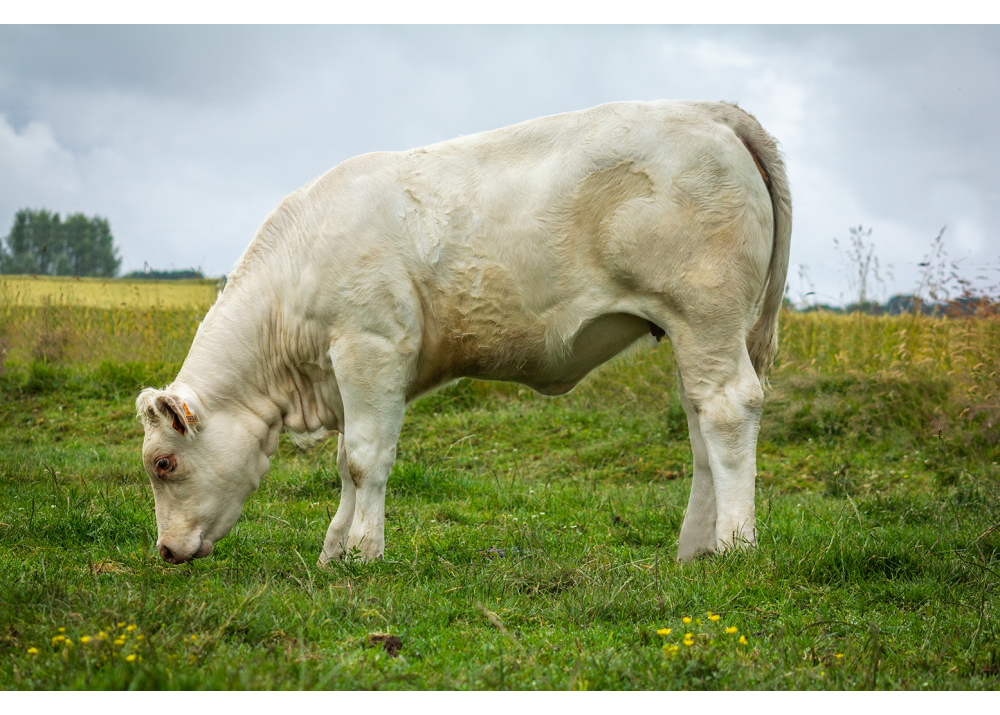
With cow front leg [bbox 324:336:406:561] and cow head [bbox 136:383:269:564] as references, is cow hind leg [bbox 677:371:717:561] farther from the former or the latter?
cow head [bbox 136:383:269:564]

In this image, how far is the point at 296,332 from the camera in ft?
14.5

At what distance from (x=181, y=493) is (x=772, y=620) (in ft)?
9.85

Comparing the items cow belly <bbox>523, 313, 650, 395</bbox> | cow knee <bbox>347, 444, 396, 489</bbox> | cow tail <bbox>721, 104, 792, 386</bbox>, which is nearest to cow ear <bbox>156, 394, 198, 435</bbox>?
cow knee <bbox>347, 444, 396, 489</bbox>

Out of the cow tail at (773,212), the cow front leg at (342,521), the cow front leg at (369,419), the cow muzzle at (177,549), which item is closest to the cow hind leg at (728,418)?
the cow tail at (773,212)

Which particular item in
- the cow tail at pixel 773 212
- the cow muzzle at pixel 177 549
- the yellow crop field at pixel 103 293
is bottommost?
the cow muzzle at pixel 177 549

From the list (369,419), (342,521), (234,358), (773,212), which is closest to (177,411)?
(234,358)

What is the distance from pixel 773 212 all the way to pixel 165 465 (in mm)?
3483

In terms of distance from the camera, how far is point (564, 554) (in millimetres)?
4293

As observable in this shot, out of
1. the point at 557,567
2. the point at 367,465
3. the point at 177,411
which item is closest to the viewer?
the point at 557,567

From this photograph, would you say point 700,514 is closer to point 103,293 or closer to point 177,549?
point 177,549

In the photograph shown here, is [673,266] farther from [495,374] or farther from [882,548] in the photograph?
[882,548]

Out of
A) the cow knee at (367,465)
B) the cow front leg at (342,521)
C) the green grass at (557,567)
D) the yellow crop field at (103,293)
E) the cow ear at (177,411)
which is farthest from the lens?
the yellow crop field at (103,293)

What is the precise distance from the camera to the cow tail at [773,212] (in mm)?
4203

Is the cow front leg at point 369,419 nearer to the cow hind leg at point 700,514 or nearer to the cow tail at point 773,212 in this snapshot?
the cow hind leg at point 700,514
